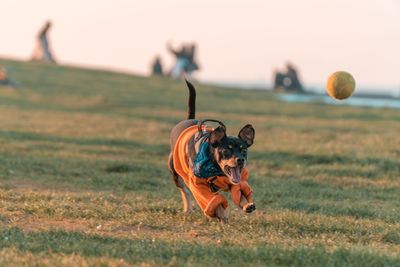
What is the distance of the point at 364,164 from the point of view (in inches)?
527

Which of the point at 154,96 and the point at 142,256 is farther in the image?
the point at 154,96

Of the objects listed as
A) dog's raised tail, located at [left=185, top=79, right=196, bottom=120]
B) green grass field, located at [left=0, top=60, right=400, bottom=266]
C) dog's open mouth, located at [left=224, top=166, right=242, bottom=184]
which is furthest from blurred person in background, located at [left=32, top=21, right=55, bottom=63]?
dog's open mouth, located at [left=224, top=166, right=242, bottom=184]

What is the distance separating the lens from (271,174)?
1266cm

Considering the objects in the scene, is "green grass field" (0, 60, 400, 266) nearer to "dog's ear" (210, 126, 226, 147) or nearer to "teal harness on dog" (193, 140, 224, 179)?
"teal harness on dog" (193, 140, 224, 179)

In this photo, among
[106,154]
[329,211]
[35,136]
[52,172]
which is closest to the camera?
[329,211]

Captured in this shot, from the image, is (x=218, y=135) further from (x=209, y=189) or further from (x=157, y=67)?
(x=157, y=67)

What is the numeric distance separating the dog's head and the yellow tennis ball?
127 inches

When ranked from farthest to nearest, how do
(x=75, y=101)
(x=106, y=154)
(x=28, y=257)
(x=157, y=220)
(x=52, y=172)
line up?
(x=75, y=101)
(x=106, y=154)
(x=52, y=172)
(x=157, y=220)
(x=28, y=257)

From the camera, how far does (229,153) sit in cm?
703

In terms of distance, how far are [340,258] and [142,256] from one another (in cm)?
159

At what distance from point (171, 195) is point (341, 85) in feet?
9.11

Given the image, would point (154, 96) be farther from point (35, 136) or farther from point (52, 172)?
point (52, 172)

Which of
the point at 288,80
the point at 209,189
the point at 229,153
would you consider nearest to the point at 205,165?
the point at 209,189

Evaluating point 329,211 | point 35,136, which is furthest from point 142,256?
point 35,136
